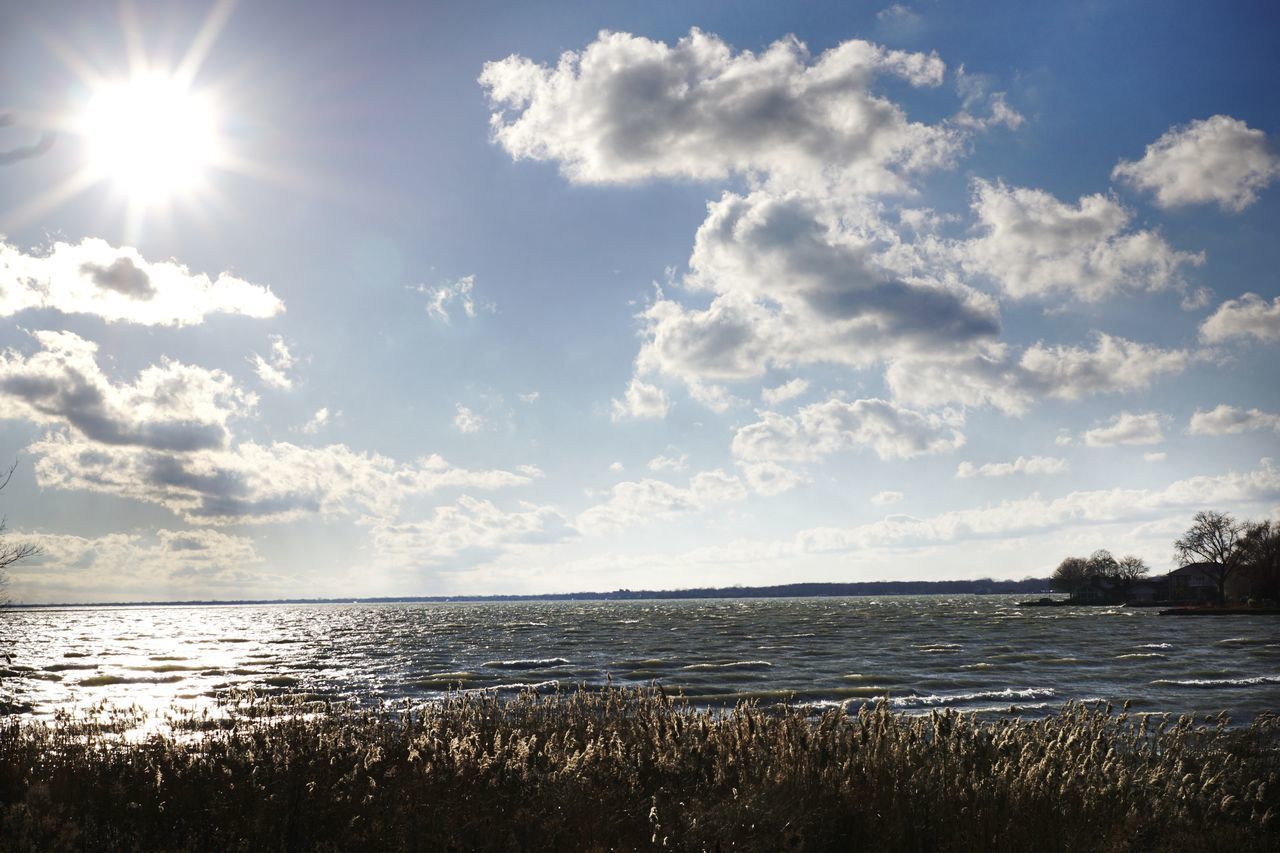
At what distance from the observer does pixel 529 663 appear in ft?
150

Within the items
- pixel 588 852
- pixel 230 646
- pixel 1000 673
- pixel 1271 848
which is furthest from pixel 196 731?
pixel 230 646

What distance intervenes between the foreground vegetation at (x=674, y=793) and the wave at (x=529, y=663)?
98.2 ft

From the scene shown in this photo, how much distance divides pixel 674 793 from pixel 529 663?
37.2 m

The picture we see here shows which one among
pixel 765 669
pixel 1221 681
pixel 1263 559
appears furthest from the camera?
pixel 1263 559

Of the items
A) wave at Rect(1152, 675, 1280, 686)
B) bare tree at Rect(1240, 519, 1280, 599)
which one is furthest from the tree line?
wave at Rect(1152, 675, 1280, 686)

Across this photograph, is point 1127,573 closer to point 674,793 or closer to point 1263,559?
point 1263,559

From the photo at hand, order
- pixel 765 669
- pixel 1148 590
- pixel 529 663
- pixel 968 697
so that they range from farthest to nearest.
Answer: pixel 1148 590 < pixel 529 663 < pixel 765 669 < pixel 968 697

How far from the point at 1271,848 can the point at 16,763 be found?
58.1 ft

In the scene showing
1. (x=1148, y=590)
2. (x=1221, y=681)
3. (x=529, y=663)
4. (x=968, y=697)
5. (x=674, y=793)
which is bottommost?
(x=1148, y=590)

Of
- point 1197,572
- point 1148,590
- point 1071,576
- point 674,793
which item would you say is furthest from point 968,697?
point 1071,576

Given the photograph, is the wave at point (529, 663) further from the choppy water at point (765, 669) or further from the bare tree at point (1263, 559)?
the bare tree at point (1263, 559)

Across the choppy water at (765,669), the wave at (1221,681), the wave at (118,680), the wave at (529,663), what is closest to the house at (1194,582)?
the choppy water at (765,669)

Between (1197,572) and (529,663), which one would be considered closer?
(529,663)

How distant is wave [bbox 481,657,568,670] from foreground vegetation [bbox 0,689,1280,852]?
29.9 meters
